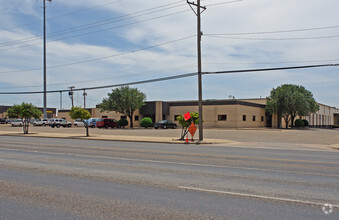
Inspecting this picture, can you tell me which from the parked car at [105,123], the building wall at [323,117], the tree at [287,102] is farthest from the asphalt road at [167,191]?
the building wall at [323,117]

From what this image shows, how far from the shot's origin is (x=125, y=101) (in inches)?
2228

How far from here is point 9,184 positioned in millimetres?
8328

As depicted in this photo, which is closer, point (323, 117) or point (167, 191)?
point (167, 191)

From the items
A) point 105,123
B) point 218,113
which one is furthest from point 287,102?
point 105,123

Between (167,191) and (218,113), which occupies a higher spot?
(218,113)

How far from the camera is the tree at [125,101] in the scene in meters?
56.7

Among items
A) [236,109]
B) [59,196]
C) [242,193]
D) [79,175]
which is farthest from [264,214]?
[236,109]

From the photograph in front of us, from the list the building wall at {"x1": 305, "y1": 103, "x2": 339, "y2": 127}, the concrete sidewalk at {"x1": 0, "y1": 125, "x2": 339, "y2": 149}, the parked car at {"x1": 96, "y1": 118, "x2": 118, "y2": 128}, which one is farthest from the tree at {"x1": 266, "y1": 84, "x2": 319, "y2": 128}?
the parked car at {"x1": 96, "y1": 118, "x2": 118, "y2": 128}

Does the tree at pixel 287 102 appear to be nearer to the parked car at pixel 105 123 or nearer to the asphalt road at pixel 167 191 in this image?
the parked car at pixel 105 123

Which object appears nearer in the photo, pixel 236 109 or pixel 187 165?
pixel 187 165

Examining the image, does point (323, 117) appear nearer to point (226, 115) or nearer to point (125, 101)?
point (226, 115)

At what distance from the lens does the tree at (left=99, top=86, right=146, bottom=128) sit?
56.7 m

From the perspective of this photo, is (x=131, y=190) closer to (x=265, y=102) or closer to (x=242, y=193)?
(x=242, y=193)

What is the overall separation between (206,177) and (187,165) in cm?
255
